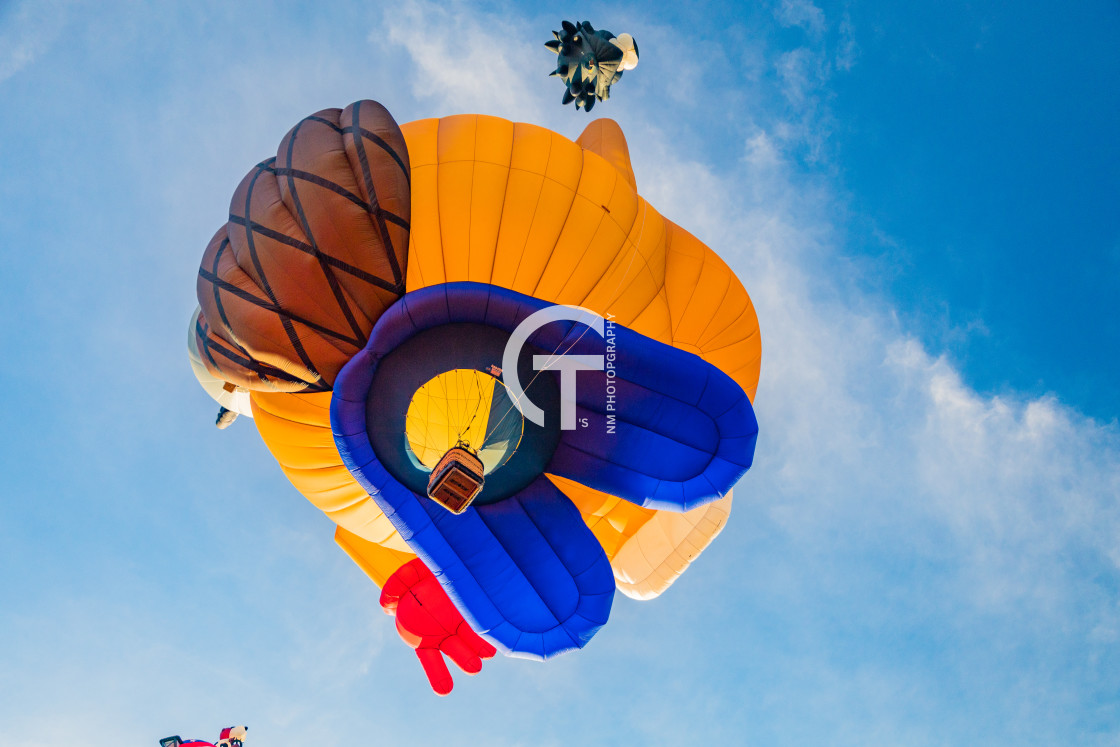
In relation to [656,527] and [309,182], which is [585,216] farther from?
[656,527]

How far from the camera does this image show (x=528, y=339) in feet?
18.4

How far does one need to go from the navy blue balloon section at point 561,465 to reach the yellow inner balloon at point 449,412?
0.21 metres

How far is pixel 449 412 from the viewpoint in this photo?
231 inches

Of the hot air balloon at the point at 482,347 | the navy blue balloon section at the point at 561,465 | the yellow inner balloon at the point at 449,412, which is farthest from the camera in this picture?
the yellow inner balloon at the point at 449,412

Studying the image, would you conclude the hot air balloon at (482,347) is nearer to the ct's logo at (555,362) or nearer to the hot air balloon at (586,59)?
the ct's logo at (555,362)

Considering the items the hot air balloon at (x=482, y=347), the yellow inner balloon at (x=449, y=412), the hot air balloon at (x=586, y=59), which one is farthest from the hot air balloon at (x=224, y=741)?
the hot air balloon at (x=586, y=59)

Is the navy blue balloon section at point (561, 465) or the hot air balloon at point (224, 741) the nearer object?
the navy blue balloon section at point (561, 465)

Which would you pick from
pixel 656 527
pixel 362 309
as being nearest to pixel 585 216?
pixel 362 309

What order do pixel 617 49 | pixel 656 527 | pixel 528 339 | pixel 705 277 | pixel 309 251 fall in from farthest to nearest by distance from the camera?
pixel 656 527, pixel 705 277, pixel 617 49, pixel 528 339, pixel 309 251

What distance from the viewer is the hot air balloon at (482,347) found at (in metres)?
5.32

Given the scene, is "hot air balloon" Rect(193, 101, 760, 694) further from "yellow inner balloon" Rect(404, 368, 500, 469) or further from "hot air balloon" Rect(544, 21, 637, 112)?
"hot air balloon" Rect(544, 21, 637, 112)

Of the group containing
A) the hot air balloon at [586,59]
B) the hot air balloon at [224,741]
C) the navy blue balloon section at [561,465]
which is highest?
the hot air balloon at [586,59]

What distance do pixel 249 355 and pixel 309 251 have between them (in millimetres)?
1042

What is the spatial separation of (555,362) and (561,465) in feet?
4.71
